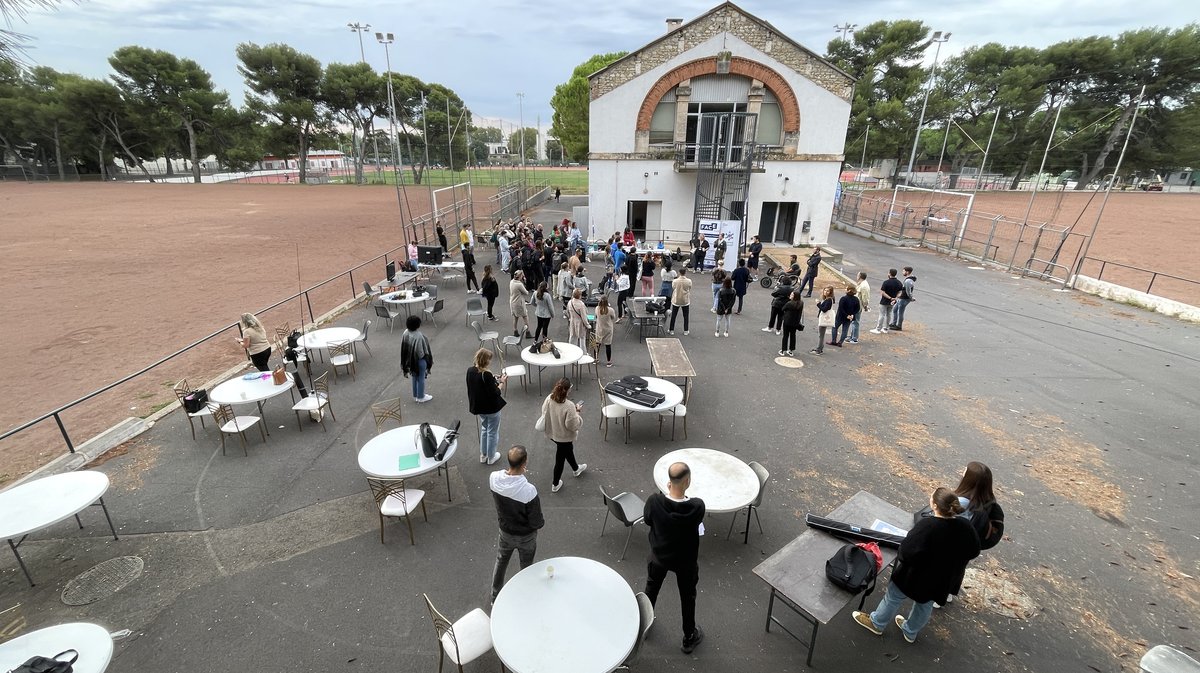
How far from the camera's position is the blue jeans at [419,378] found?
8.55 m

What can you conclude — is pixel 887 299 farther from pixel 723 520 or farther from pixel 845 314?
pixel 723 520

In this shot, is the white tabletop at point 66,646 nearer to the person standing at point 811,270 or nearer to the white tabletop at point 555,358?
the white tabletop at point 555,358

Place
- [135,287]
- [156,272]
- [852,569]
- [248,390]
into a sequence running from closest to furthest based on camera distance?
1. [852,569]
2. [248,390]
3. [135,287]
4. [156,272]

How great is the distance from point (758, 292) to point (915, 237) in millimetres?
18534

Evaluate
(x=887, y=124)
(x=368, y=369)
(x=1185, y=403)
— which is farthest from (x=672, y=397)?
(x=887, y=124)

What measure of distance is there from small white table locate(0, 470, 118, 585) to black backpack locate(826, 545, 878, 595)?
7467 mm

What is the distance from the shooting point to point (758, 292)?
16891 millimetres

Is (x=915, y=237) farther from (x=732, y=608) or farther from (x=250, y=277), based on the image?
(x=250, y=277)

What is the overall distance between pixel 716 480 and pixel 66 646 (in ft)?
19.1

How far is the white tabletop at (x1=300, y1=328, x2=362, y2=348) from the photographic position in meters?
9.81

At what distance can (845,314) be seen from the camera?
11.5m

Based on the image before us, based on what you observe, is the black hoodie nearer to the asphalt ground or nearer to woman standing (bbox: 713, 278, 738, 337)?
the asphalt ground

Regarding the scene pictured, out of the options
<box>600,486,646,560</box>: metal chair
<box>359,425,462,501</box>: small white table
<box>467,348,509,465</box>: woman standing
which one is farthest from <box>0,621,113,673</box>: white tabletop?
<box>600,486,646,560</box>: metal chair

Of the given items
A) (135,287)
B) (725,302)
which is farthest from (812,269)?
(135,287)
